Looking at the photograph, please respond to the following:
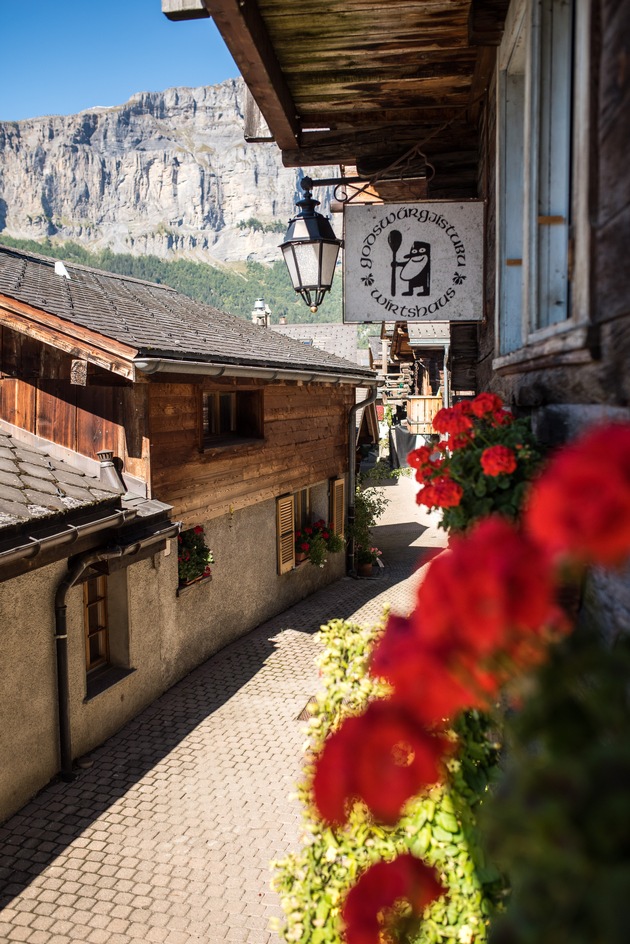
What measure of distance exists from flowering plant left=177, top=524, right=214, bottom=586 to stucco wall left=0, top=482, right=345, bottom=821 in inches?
7.0

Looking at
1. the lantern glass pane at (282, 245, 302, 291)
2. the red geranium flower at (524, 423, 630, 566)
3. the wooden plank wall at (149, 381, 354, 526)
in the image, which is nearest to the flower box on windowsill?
the wooden plank wall at (149, 381, 354, 526)

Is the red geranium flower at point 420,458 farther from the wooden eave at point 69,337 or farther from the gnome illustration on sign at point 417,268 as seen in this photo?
the wooden eave at point 69,337

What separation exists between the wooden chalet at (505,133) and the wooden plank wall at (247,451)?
3833mm

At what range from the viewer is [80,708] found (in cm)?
677

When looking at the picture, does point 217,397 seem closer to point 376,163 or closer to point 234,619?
point 234,619

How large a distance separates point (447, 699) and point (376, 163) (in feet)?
16.9

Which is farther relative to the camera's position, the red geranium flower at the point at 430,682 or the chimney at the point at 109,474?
the chimney at the point at 109,474

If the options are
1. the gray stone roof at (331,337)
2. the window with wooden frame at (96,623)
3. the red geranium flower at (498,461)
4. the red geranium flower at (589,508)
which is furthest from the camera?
the gray stone roof at (331,337)

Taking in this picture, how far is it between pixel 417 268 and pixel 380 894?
4170 millimetres

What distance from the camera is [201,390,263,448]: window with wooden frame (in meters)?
10.2

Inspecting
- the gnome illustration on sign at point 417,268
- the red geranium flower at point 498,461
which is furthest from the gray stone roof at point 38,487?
the red geranium flower at point 498,461

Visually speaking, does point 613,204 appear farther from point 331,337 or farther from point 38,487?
point 331,337

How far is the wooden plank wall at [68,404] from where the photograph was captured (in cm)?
770

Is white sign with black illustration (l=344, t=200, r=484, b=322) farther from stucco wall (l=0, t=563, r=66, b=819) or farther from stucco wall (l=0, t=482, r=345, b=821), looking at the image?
stucco wall (l=0, t=482, r=345, b=821)
